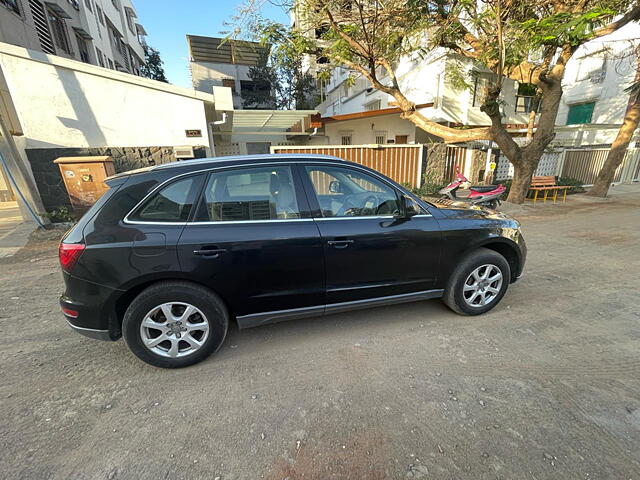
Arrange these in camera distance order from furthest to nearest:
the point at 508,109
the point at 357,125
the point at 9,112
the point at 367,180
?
the point at 357,125 < the point at 508,109 < the point at 9,112 < the point at 367,180

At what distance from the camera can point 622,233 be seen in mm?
5871

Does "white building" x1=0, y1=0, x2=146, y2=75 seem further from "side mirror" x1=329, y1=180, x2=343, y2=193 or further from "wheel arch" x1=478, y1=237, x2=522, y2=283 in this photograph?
"wheel arch" x1=478, y1=237, x2=522, y2=283

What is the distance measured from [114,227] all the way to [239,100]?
2441cm

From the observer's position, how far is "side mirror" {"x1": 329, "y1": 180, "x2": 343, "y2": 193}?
301cm

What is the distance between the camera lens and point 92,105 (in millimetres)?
6848

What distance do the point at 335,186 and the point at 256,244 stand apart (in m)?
1.20

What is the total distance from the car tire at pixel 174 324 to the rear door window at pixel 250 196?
65 centimetres

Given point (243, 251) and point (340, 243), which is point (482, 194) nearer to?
point (340, 243)

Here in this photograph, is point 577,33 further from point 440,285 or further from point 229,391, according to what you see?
point 229,391

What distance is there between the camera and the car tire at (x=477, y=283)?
2.89 m

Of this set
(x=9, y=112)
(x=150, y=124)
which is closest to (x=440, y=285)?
(x=150, y=124)

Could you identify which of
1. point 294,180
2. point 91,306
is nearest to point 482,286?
point 294,180

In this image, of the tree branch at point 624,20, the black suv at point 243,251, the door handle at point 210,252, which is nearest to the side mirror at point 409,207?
the black suv at point 243,251

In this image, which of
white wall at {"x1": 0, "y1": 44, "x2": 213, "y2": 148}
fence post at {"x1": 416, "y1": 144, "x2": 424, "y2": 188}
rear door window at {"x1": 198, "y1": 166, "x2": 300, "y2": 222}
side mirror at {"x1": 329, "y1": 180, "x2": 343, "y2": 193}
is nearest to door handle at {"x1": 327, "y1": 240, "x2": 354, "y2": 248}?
rear door window at {"x1": 198, "y1": 166, "x2": 300, "y2": 222}
